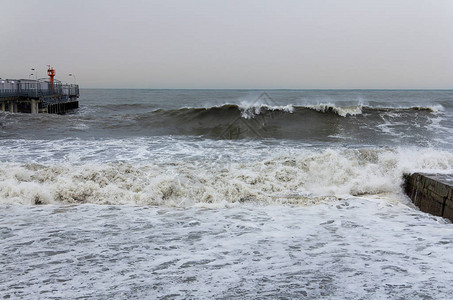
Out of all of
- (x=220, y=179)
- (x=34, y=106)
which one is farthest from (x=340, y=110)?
(x=34, y=106)

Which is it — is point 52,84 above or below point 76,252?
above

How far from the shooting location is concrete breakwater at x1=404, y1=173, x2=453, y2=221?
5012 millimetres

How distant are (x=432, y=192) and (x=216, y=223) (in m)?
3.68

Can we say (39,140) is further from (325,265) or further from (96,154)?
(325,265)

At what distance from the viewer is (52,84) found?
29703 mm

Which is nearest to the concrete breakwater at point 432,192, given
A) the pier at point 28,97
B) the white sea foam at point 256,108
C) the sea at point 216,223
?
the sea at point 216,223

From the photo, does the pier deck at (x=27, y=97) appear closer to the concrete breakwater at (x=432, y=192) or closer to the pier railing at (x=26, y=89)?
the pier railing at (x=26, y=89)

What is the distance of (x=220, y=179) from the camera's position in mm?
6988

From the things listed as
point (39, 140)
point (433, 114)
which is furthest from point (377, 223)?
point (433, 114)

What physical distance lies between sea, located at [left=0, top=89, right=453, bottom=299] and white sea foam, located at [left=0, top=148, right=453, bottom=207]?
0.03m

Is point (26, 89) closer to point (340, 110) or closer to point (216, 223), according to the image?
point (340, 110)

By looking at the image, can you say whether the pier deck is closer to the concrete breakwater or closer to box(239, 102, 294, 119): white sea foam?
box(239, 102, 294, 119): white sea foam

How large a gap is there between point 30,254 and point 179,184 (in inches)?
128

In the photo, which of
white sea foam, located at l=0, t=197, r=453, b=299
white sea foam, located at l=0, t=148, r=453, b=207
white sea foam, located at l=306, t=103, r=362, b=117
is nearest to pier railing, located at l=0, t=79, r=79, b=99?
white sea foam, located at l=0, t=148, r=453, b=207
